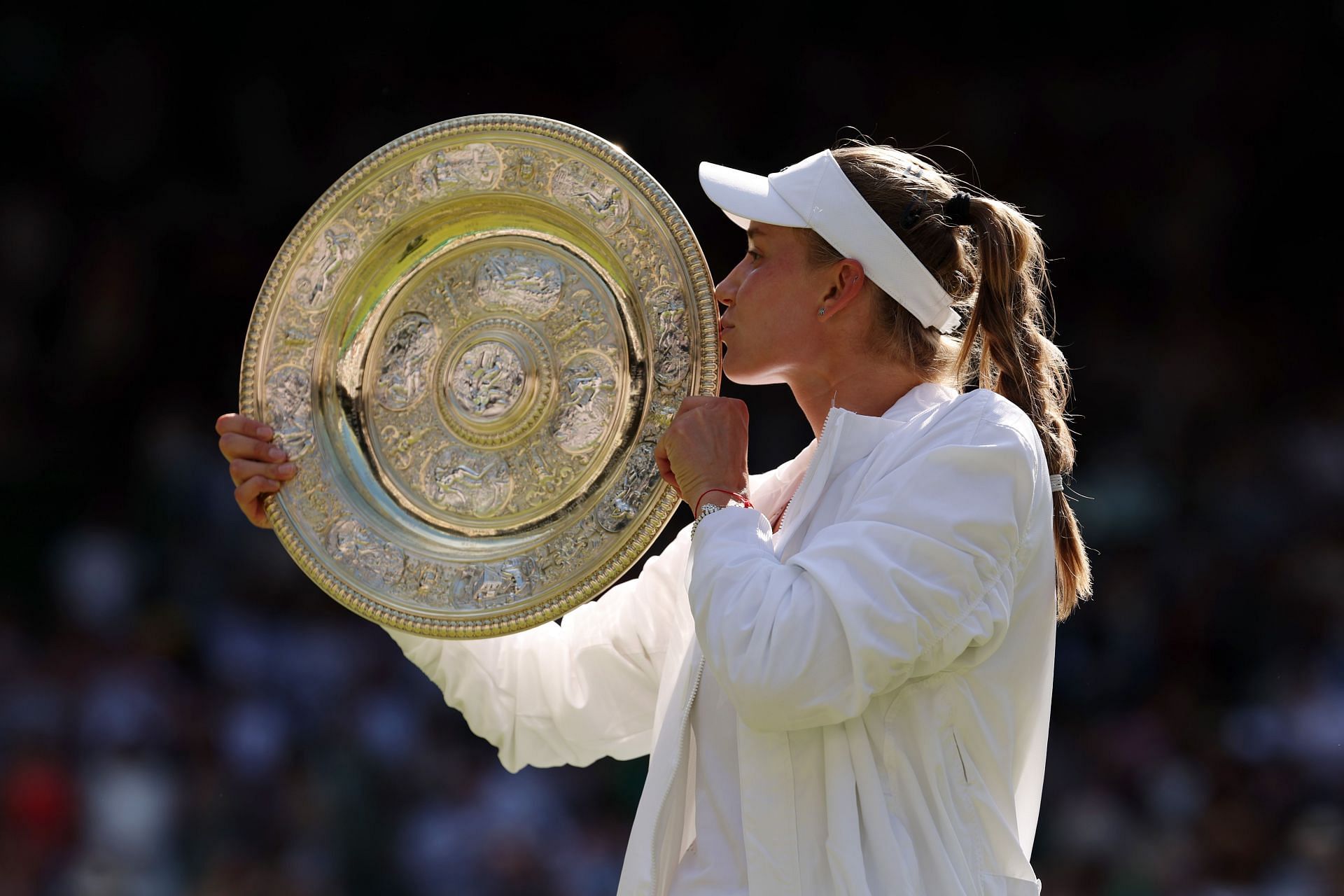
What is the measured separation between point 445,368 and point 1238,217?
4.86 metres

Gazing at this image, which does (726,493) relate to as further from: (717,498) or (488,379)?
(488,379)

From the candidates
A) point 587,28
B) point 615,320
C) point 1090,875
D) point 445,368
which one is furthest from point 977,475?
point 587,28

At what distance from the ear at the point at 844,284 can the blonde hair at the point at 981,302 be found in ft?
0.06

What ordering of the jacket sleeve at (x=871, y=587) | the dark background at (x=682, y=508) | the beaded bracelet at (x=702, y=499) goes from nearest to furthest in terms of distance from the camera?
the jacket sleeve at (x=871, y=587)
the beaded bracelet at (x=702, y=499)
the dark background at (x=682, y=508)

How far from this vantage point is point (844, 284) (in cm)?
192

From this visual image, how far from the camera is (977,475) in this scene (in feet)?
5.49

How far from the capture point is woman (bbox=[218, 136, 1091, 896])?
162 cm

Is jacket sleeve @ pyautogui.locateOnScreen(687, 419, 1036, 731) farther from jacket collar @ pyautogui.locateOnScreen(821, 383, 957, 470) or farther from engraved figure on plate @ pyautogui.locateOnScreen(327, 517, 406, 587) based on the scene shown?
engraved figure on plate @ pyautogui.locateOnScreen(327, 517, 406, 587)

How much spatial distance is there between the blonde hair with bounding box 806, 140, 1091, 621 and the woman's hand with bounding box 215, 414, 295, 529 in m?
0.82

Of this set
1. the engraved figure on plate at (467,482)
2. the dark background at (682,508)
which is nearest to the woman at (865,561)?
the engraved figure on plate at (467,482)

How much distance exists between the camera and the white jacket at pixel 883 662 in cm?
160

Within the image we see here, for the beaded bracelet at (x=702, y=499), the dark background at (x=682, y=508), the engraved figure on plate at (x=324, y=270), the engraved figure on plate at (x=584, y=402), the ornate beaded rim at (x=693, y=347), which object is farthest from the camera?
the dark background at (x=682, y=508)

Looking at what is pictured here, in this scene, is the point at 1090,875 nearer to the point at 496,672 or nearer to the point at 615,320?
the point at 496,672

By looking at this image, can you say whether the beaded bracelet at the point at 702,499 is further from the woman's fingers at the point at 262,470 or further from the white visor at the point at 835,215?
the woman's fingers at the point at 262,470
